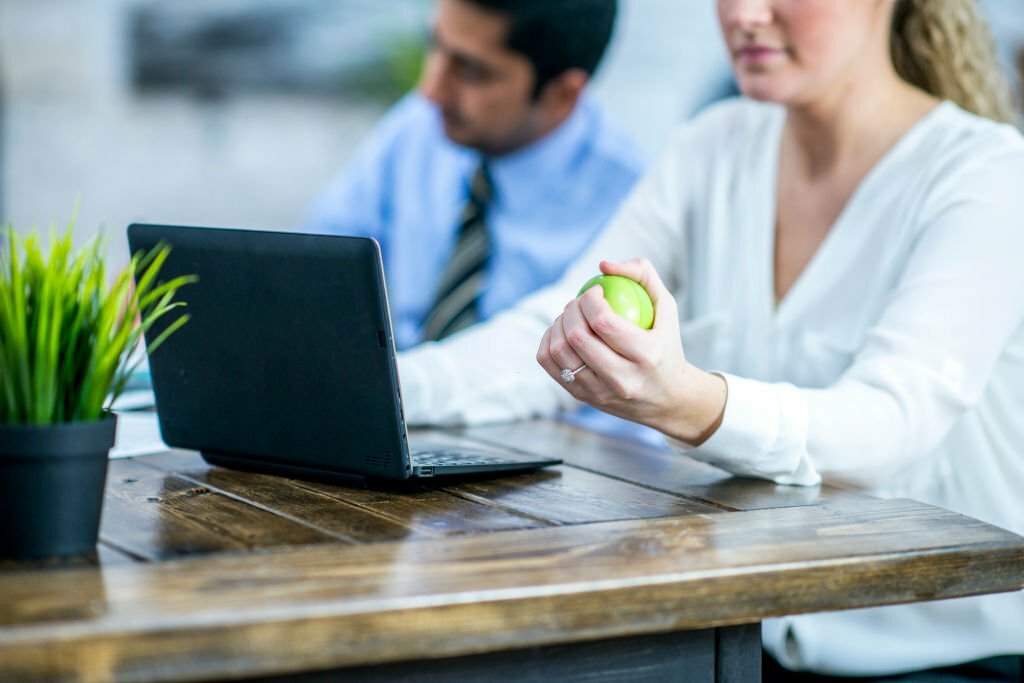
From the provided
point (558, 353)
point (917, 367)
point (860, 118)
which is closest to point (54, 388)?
point (558, 353)

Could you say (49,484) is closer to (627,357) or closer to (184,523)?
(184,523)

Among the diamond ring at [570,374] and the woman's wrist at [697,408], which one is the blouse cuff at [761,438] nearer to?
the woman's wrist at [697,408]

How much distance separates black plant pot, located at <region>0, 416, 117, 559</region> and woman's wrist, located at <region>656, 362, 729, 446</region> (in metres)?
0.49

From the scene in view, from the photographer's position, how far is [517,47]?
9.12ft

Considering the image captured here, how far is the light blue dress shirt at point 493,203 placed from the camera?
2.78 metres

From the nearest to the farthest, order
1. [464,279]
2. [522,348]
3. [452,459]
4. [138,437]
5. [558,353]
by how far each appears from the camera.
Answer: [558,353]
[452,459]
[138,437]
[522,348]
[464,279]

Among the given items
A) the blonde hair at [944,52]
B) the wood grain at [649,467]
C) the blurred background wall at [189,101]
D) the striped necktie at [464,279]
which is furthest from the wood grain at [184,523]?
the blurred background wall at [189,101]

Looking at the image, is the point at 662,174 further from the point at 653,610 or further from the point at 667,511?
the point at 653,610

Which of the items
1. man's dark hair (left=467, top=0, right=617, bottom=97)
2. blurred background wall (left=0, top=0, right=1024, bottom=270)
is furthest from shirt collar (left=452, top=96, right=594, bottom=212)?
blurred background wall (left=0, top=0, right=1024, bottom=270)

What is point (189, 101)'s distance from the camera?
3754 mm

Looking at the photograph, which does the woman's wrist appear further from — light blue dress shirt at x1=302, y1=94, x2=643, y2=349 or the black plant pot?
light blue dress shirt at x1=302, y1=94, x2=643, y2=349

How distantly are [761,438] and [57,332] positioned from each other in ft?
2.04

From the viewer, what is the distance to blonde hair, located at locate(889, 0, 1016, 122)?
1675 millimetres

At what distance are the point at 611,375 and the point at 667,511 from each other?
0.12 meters
